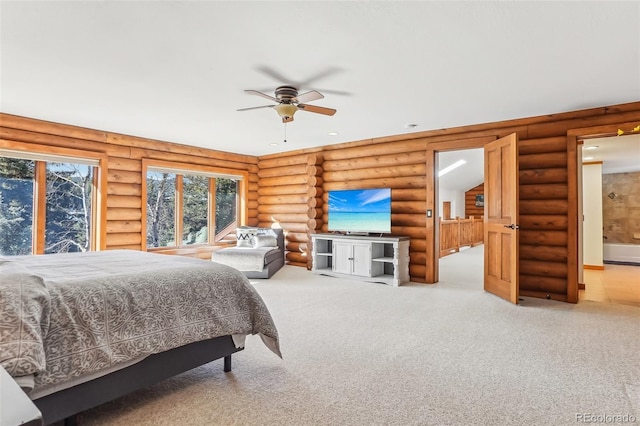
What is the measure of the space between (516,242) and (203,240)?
527 centimetres

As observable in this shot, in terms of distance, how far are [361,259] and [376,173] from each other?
1.47m

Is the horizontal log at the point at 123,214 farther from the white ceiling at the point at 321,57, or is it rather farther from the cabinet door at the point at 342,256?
the cabinet door at the point at 342,256

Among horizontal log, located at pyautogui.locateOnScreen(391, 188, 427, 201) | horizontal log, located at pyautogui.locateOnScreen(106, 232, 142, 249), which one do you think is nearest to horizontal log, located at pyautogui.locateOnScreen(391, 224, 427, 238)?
horizontal log, located at pyautogui.locateOnScreen(391, 188, 427, 201)

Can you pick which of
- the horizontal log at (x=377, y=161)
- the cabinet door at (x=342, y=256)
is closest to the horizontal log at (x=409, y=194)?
the horizontal log at (x=377, y=161)

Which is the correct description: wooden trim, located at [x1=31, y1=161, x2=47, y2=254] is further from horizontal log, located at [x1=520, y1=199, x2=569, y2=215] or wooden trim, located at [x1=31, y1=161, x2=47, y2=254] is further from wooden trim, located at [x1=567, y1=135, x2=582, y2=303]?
wooden trim, located at [x1=567, y1=135, x2=582, y2=303]

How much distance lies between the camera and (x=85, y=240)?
514cm

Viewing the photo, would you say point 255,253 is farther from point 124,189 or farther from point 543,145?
point 543,145

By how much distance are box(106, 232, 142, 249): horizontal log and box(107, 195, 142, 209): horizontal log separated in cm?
43

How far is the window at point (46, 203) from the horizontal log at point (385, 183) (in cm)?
375

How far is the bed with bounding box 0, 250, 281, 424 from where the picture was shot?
1.43 m

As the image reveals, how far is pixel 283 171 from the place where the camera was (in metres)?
7.07

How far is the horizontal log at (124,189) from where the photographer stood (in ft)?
17.2

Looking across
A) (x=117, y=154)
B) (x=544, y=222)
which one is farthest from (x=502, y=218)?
(x=117, y=154)

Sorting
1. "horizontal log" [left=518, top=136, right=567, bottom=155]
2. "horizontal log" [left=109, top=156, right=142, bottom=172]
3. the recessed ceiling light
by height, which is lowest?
"horizontal log" [left=109, top=156, right=142, bottom=172]
